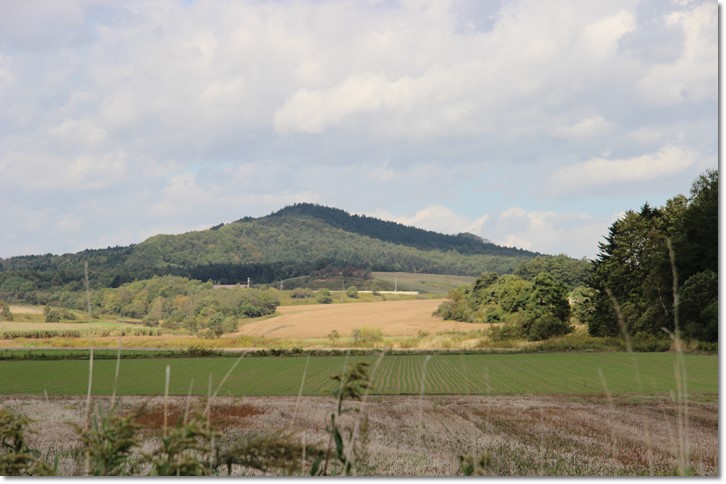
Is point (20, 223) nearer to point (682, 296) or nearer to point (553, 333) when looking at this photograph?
point (682, 296)

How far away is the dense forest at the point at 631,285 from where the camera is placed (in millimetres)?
38375

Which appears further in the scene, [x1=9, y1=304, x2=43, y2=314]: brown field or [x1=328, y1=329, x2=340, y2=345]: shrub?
[x1=328, y1=329, x2=340, y2=345]: shrub

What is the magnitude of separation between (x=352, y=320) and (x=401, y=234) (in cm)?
4578

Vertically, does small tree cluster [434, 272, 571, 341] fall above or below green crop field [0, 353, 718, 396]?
above

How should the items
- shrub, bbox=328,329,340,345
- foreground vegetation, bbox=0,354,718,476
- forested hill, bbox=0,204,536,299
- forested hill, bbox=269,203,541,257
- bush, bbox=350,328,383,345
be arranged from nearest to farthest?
foreground vegetation, bbox=0,354,718,476 < bush, bbox=350,328,383,345 < shrub, bbox=328,329,340,345 < forested hill, bbox=0,204,536,299 < forested hill, bbox=269,203,541,257

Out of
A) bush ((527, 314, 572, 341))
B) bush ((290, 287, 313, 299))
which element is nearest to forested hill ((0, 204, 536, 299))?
bush ((290, 287, 313, 299))

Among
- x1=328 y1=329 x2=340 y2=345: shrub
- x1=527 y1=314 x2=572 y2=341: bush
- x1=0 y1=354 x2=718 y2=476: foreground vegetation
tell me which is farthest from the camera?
x1=328 y1=329 x2=340 y2=345: shrub

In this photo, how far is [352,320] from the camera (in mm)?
76625

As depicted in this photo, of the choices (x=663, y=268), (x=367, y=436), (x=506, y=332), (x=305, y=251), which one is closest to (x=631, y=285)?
(x=506, y=332)

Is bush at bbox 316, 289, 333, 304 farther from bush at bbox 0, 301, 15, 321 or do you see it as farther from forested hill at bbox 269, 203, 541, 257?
bush at bbox 0, 301, 15, 321

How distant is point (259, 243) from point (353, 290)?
26825mm

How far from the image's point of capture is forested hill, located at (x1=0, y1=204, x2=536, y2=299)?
77.1 meters

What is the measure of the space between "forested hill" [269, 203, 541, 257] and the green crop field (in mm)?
27997

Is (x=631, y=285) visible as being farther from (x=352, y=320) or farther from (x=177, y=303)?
(x=177, y=303)
